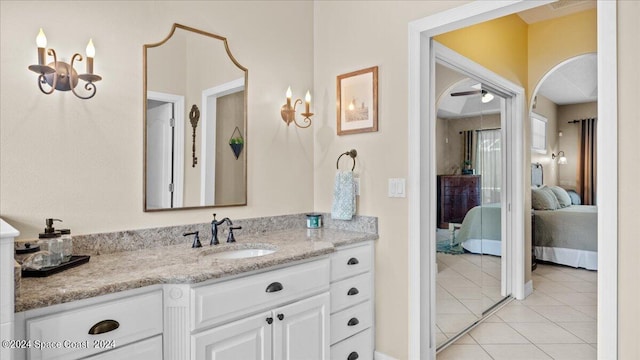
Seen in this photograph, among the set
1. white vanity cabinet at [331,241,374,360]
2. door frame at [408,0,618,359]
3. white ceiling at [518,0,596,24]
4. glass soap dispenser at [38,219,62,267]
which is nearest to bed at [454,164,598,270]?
white ceiling at [518,0,596,24]

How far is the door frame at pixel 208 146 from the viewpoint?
2.20 metres

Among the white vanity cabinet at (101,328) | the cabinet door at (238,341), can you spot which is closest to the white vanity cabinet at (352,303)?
the cabinet door at (238,341)

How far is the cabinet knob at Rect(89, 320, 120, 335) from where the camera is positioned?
4.10 feet

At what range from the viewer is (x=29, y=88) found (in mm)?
1602

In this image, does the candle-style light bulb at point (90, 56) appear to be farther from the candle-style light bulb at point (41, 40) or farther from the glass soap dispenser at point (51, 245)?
the glass soap dispenser at point (51, 245)

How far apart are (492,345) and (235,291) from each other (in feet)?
7.18

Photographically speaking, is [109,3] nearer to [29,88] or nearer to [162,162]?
[29,88]

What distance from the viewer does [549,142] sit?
8.05m

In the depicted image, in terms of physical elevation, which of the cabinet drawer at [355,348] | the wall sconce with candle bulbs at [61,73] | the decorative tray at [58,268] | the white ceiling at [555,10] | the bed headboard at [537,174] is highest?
the white ceiling at [555,10]

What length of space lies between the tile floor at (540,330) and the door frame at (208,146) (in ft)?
6.31

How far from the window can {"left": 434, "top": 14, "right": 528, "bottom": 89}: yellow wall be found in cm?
380

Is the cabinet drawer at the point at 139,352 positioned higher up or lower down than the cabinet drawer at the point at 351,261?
lower down

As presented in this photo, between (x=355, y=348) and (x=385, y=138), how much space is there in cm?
132

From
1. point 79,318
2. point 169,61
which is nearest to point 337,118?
point 169,61
